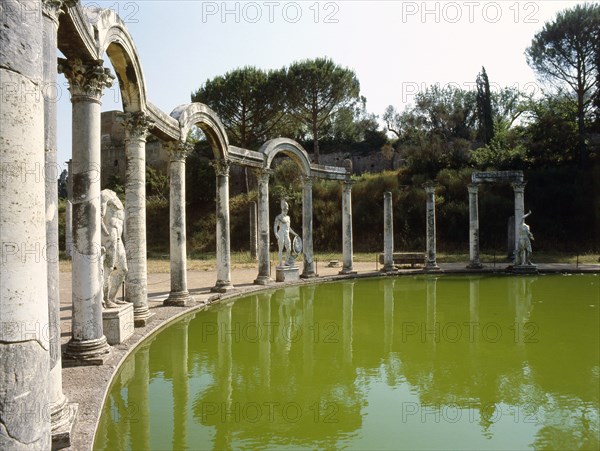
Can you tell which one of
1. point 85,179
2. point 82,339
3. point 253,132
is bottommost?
point 82,339

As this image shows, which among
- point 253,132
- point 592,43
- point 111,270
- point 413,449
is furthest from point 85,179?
point 592,43

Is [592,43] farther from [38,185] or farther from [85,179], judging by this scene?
[38,185]

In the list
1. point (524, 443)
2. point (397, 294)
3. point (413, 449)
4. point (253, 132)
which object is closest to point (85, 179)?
point (413, 449)

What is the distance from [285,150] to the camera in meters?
18.4

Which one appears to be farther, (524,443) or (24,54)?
(524,443)

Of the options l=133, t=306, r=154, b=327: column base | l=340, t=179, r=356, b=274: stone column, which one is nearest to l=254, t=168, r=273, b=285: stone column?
l=340, t=179, r=356, b=274: stone column

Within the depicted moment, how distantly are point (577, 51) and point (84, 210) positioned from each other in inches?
1372

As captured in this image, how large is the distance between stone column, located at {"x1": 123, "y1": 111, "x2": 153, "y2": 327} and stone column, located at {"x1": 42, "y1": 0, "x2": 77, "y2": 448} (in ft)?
14.6

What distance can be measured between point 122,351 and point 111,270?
1379 mm

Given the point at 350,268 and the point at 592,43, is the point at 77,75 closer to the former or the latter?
the point at 350,268

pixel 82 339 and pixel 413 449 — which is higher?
pixel 82 339

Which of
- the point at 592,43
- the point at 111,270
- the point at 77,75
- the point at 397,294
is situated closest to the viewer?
the point at 77,75

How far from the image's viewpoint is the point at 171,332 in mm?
9750

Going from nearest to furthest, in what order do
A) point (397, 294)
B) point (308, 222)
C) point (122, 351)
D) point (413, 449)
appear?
point (413, 449), point (122, 351), point (397, 294), point (308, 222)
